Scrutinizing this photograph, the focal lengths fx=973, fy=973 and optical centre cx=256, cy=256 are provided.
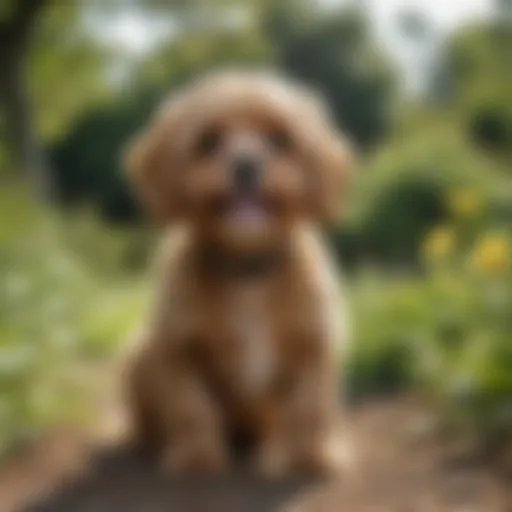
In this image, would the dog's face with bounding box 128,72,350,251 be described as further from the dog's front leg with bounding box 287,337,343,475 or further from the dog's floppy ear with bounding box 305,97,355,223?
the dog's front leg with bounding box 287,337,343,475

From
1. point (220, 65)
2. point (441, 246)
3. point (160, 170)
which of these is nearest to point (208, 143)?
point (160, 170)

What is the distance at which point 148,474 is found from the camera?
1670 mm

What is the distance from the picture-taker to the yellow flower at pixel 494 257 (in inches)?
70.7

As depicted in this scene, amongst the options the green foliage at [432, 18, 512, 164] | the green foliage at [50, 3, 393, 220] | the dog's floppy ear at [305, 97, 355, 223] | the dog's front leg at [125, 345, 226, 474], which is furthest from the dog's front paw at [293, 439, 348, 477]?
the green foliage at [432, 18, 512, 164]

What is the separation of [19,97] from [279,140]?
94 centimetres

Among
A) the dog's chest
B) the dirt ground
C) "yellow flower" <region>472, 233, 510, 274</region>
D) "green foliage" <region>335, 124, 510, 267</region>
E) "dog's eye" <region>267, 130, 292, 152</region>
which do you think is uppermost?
"green foliage" <region>335, 124, 510, 267</region>

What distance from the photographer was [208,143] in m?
1.56

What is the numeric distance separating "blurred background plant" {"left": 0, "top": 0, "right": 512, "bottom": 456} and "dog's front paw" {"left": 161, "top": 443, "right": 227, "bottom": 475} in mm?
376

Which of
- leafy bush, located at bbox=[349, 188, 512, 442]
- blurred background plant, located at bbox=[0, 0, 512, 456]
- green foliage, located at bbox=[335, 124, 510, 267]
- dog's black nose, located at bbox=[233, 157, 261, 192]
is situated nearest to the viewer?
dog's black nose, located at bbox=[233, 157, 261, 192]

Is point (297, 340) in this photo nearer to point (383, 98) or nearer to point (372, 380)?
point (372, 380)

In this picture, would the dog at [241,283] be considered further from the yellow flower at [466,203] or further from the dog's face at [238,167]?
the yellow flower at [466,203]

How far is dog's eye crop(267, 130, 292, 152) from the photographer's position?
1559mm

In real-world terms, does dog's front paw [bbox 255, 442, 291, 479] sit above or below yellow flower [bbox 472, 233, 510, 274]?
below

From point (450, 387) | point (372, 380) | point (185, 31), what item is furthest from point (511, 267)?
point (185, 31)
